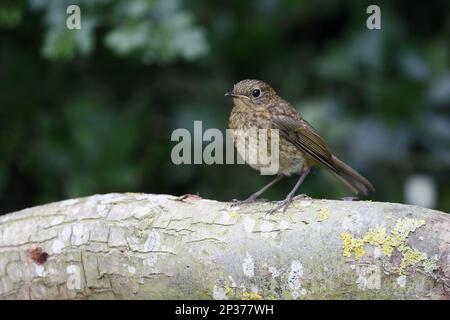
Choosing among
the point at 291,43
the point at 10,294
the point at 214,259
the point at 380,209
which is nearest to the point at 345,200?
the point at 380,209

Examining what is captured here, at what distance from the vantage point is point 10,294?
4.10 metres

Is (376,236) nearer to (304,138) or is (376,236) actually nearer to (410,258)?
(410,258)

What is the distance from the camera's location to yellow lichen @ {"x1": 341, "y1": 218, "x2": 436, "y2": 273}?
3330mm

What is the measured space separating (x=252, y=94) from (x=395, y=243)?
196 centimetres

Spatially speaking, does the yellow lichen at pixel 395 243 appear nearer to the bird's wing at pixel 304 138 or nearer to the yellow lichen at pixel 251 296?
the yellow lichen at pixel 251 296

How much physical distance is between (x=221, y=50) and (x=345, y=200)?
2777mm

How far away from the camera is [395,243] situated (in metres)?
3.37

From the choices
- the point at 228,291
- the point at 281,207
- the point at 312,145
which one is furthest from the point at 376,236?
the point at 312,145

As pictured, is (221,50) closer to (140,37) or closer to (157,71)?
(157,71)

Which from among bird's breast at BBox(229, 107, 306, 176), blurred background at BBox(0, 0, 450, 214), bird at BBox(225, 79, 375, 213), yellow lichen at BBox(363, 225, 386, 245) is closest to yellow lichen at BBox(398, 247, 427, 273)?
yellow lichen at BBox(363, 225, 386, 245)

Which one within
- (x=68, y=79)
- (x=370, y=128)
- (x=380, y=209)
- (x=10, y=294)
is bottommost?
(x=10, y=294)

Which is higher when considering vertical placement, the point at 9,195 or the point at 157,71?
the point at 157,71

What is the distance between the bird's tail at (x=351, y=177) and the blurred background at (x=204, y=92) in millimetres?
812

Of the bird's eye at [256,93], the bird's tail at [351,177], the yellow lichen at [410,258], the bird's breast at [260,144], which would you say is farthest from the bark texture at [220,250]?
the bird's eye at [256,93]
